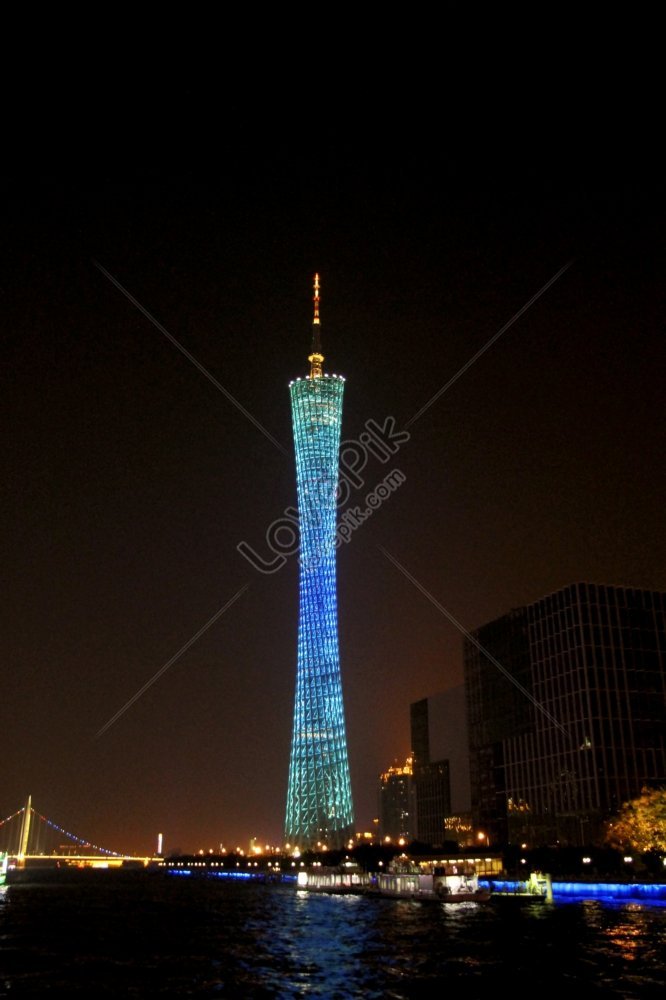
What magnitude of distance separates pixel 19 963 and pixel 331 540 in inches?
1674

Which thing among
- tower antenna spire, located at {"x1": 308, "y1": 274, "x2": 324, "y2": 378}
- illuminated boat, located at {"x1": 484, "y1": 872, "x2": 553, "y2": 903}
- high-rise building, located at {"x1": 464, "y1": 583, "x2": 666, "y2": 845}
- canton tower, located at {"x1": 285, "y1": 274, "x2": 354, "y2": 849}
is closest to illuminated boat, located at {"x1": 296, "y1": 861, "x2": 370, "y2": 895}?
canton tower, located at {"x1": 285, "y1": 274, "x2": 354, "y2": 849}

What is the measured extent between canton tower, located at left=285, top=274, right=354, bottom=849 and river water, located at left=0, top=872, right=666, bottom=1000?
1969cm

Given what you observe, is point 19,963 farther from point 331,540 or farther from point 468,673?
point 468,673

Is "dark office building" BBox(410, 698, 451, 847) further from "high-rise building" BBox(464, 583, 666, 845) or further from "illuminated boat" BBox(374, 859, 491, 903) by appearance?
"illuminated boat" BBox(374, 859, 491, 903)

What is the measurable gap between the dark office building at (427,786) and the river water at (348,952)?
1929 inches

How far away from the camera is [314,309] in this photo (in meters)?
88.3

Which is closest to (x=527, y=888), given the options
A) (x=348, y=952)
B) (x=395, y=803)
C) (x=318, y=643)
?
(x=318, y=643)

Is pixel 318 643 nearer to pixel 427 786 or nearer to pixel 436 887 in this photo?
pixel 436 887

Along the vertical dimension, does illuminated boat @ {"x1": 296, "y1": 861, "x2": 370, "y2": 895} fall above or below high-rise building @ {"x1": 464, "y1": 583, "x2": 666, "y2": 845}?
below

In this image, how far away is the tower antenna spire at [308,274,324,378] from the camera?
84750mm

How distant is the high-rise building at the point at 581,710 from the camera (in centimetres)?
7088

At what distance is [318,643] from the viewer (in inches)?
2842

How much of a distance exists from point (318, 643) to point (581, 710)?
18.8m

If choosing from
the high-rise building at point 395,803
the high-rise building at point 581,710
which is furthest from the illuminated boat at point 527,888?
the high-rise building at point 395,803
